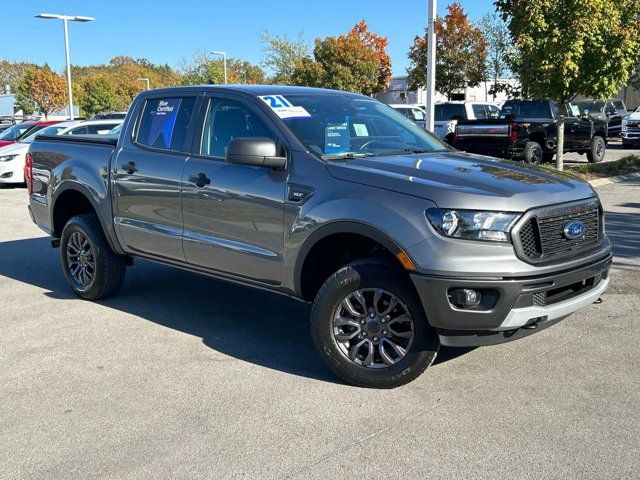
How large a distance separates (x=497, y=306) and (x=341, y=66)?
4398 cm

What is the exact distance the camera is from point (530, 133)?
54.1ft

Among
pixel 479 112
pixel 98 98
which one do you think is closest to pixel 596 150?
pixel 479 112

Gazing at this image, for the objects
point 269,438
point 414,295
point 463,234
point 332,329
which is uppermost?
point 463,234

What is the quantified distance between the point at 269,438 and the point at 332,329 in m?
0.89

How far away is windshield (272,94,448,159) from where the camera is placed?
466cm

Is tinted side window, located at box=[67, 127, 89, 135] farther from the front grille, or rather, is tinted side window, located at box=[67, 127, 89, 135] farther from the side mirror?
the front grille

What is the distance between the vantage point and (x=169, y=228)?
528cm

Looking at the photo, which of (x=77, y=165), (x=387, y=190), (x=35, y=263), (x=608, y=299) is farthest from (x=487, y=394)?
(x=35, y=263)

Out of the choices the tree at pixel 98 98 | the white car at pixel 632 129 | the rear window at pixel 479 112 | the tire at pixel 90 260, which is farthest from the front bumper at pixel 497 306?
the tree at pixel 98 98

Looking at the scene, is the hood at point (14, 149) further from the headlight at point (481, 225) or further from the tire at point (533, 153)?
the headlight at point (481, 225)

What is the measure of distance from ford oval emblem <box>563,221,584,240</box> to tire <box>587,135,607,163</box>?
53.2 ft

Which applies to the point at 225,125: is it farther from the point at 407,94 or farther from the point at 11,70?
the point at 11,70

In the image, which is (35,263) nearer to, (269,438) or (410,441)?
(269,438)

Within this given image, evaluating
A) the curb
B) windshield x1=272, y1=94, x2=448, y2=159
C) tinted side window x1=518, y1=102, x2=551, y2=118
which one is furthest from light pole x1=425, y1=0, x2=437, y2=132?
windshield x1=272, y1=94, x2=448, y2=159
